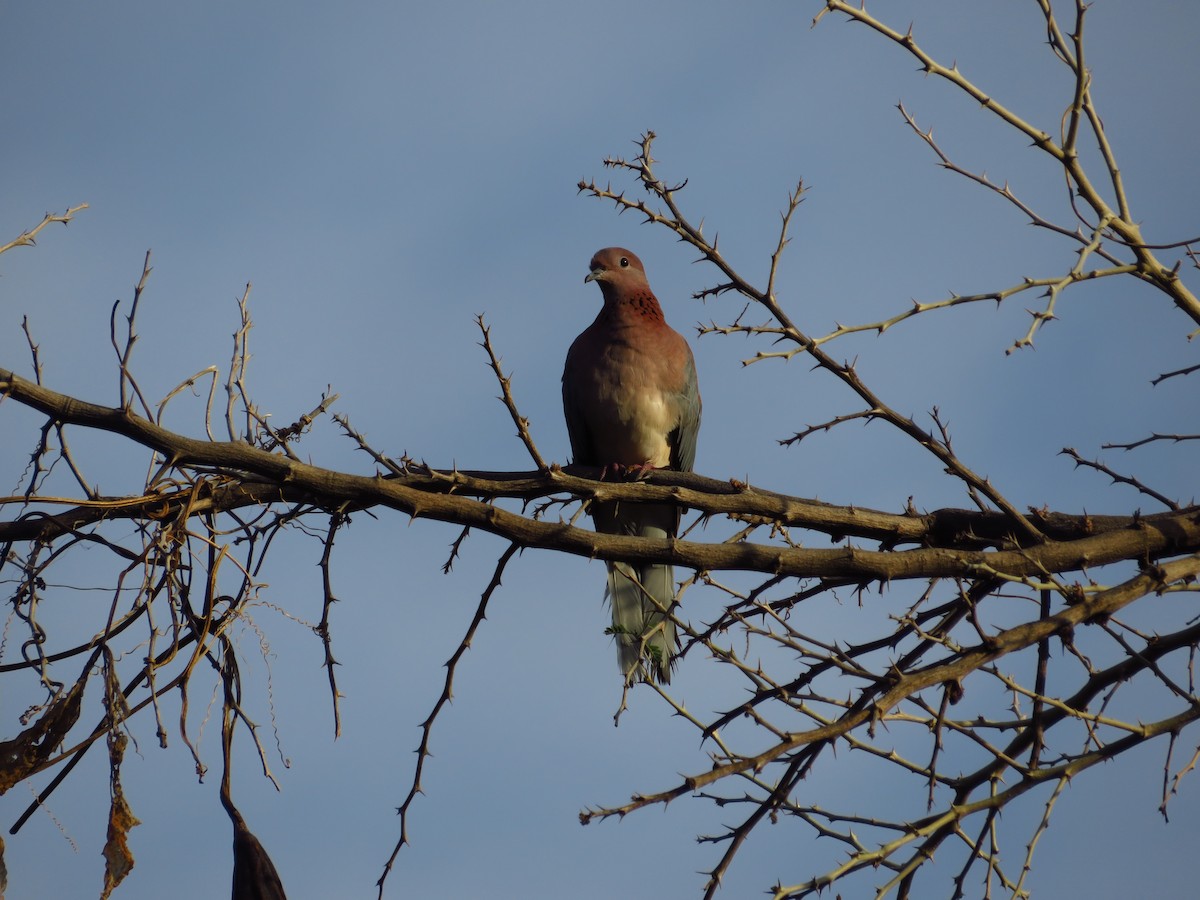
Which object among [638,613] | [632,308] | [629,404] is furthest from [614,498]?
[632,308]

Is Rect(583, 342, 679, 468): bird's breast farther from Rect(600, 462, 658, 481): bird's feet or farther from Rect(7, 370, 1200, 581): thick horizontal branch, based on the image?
Rect(7, 370, 1200, 581): thick horizontal branch

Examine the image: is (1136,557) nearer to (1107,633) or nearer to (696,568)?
(1107,633)

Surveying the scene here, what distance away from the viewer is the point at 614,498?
348 cm

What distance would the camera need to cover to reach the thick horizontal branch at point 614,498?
306 centimetres

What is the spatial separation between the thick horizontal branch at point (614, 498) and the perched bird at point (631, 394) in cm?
193

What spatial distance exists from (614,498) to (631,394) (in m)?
2.18

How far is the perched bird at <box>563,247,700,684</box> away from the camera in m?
5.64

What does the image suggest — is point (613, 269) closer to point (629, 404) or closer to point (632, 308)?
point (632, 308)

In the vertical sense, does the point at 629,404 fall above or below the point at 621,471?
above

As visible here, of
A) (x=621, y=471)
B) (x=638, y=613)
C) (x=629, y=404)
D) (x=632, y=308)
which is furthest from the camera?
(x=632, y=308)

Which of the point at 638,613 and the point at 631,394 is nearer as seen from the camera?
the point at 638,613

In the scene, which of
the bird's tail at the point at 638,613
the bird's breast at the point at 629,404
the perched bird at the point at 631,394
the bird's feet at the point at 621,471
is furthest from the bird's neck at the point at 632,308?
the bird's tail at the point at 638,613

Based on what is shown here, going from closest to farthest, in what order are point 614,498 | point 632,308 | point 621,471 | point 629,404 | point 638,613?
point 614,498, point 638,613, point 621,471, point 629,404, point 632,308

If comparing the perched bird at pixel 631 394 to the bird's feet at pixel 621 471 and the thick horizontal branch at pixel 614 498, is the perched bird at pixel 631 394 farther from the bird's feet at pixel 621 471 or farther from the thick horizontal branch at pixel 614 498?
the thick horizontal branch at pixel 614 498
